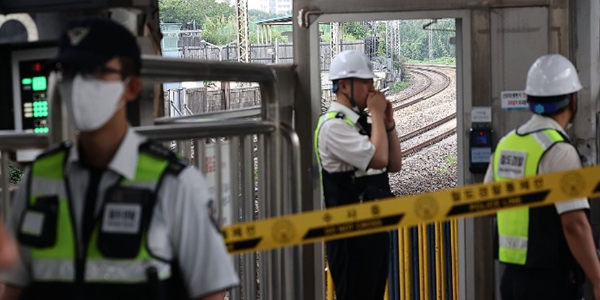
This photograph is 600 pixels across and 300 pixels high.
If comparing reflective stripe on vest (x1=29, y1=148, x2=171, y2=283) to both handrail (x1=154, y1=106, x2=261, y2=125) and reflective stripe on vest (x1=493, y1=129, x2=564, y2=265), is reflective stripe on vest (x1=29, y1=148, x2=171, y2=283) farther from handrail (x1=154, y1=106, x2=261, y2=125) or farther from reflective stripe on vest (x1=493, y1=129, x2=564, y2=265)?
reflective stripe on vest (x1=493, y1=129, x2=564, y2=265)

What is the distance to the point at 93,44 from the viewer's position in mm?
2463

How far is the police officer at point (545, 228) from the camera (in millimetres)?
4344

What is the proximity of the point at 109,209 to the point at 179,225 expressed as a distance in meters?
0.18

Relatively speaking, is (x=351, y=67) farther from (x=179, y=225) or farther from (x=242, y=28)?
(x=242, y=28)

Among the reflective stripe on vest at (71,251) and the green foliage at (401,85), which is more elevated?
the green foliage at (401,85)

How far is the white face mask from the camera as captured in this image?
2.42 meters

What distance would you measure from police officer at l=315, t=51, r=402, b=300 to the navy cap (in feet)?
11.1

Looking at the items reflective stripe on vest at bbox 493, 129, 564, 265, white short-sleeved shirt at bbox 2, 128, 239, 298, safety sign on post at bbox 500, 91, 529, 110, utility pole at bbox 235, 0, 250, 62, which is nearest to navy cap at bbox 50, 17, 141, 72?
white short-sleeved shirt at bbox 2, 128, 239, 298

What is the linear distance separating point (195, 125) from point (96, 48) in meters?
1.42

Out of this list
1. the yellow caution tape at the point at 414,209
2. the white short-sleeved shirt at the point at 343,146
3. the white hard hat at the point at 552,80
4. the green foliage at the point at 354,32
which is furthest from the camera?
the green foliage at the point at 354,32

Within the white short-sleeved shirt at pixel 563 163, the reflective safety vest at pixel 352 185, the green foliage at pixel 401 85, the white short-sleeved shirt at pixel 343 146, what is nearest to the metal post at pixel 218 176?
the white short-sleeved shirt at pixel 563 163

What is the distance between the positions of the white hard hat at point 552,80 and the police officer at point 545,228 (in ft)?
0.05

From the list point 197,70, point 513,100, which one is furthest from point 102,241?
point 513,100

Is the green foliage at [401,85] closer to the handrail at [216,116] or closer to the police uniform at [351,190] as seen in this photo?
the police uniform at [351,190]
